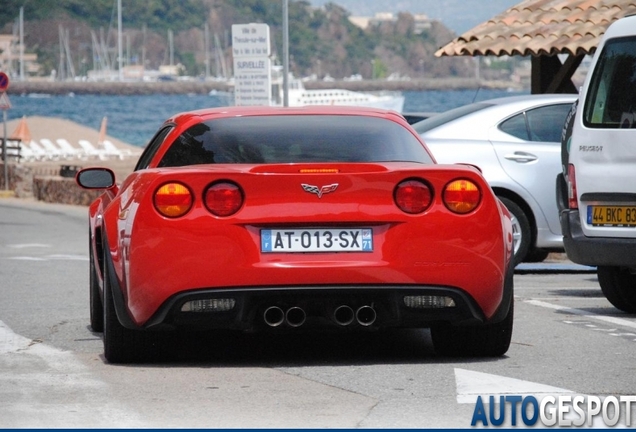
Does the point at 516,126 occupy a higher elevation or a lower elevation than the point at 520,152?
higher

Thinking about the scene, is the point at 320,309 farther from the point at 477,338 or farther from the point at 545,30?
the point at 545,30

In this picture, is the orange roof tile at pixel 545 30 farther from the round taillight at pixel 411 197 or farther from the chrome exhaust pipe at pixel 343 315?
the chrome exhaust pipe at pixel 343 315

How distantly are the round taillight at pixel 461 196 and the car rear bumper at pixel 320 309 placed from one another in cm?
40

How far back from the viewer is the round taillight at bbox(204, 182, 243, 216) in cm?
736

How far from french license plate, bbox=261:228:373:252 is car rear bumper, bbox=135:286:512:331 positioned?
186 millimetres

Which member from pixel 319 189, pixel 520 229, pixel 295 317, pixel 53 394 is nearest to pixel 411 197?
pixel 319 189

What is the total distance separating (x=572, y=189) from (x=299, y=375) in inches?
134

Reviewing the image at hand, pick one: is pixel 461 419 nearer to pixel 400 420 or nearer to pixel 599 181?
pixel 400 420

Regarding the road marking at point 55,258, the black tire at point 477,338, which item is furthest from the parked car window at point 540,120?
the black tire at point 477,338

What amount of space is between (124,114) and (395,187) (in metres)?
142

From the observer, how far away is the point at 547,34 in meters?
19.5

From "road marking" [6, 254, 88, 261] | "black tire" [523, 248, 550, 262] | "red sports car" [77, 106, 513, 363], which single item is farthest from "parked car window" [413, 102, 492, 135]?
"red sports car" [77, 106, 513, 363]

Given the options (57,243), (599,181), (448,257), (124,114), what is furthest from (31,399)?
(124,114)

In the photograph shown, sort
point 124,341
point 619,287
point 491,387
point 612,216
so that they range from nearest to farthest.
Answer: point 491,387 < point 124,341 < point 612,216 < point 619,287
